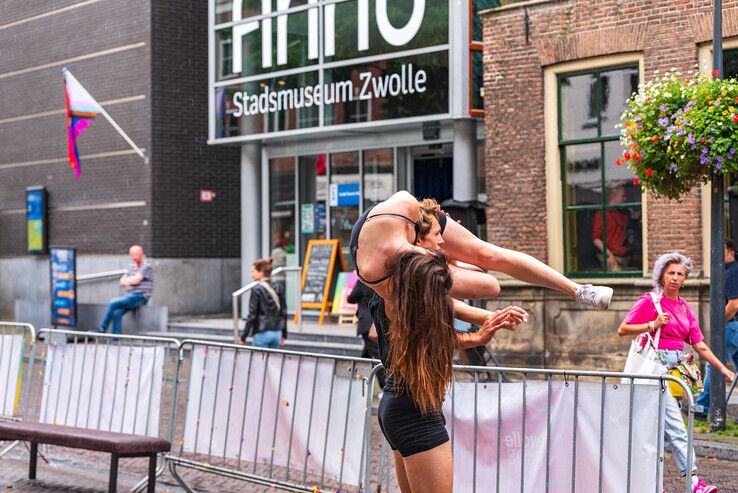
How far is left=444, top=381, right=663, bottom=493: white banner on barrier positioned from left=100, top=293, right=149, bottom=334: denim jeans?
15477 mm

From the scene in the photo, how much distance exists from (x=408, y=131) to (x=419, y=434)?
49.0 ft

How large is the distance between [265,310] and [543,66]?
567cm

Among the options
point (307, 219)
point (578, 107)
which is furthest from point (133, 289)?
point (578, 107)

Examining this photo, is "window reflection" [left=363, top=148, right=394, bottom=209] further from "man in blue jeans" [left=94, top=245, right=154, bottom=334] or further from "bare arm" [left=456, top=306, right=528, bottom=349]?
"bare arm" [left=456, top=306, right=528, bottom=349]

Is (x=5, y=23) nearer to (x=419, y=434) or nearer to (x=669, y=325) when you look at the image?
(x=669, y=325)

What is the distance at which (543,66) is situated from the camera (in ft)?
54.5

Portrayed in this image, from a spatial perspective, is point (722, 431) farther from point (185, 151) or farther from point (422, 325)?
point (185, 151)

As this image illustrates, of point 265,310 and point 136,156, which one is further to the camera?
point 136,156

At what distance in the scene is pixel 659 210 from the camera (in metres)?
15.4

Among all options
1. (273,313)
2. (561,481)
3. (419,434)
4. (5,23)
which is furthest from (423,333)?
(5,23)

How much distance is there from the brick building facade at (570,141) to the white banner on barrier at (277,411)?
8427 millimetres

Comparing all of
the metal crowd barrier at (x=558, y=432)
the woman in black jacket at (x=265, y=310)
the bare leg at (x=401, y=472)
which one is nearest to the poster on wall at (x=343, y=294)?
the woman in black jacket at (x=265, y=310)

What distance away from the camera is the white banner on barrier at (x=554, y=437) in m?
5.75

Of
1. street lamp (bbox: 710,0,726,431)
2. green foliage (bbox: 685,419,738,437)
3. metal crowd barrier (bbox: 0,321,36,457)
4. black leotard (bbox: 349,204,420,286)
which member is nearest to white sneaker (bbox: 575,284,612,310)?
black leotard (bbox: 349,204,420,286)
